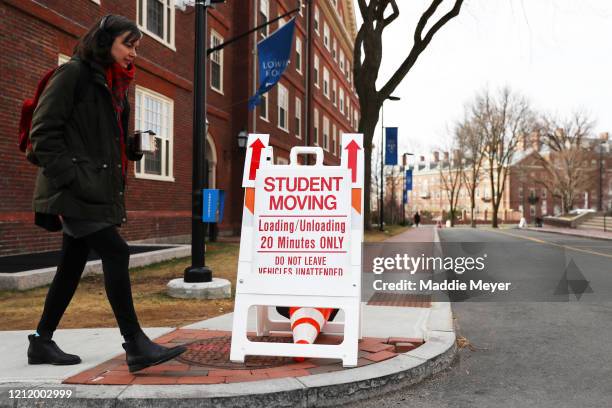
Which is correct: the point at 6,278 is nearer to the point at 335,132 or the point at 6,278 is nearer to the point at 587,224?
the point at 335,132

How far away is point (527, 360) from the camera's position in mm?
4168

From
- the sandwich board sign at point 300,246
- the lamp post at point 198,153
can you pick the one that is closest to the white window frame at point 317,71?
the lamp post at point 198,153

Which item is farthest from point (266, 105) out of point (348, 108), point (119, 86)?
point (348, 108)

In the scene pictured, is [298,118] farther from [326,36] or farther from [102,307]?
[102,307]

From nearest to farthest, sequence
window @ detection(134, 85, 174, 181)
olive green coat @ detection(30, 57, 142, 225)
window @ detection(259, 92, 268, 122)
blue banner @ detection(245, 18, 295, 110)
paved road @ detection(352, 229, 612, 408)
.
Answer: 1. olive green coat @ detection(30, 57, 142, 225)
2. paved road @ detection(352, 229, 612, 408)
3. window @ detection(134, 85, 174, 181)
4. blue banner @ detection(245, 18, 295, 110)
5. window @ detection(259, 92, 268, 122)

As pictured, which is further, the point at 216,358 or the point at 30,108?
the point at 216,358

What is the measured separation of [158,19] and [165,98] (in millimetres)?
2123

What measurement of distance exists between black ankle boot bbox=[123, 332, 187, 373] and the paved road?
4.11ft

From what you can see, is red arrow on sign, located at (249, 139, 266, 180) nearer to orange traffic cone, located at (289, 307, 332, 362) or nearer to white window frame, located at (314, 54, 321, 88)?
orange traffic cone, located at (289, 307, 332, 362)

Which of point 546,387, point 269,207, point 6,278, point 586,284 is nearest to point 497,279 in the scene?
point 586,284

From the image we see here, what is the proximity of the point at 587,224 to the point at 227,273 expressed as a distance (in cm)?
3634

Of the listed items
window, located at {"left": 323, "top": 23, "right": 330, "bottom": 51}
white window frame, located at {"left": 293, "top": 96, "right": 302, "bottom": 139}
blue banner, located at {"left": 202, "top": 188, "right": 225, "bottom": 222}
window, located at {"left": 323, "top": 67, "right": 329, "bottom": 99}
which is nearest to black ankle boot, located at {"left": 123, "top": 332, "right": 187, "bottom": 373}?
blue banner, located at {"left": 202, "top": 188, "right": 225, "bottom": 222}

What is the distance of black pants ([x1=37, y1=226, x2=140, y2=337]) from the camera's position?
3246 millimetres

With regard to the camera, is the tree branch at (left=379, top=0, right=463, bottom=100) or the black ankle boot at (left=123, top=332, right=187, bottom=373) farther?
the tree branch at (left=379, top=0, right=463, bottom=100)
